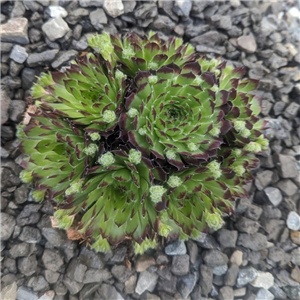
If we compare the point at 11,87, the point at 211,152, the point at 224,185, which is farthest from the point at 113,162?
the point at 11,87

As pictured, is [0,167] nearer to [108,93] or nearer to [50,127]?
[50,127]

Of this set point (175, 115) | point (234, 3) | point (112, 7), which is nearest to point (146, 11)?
point (112, 7)

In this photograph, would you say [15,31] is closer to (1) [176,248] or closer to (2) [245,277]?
(1) [176,248]

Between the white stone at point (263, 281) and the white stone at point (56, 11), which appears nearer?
the white stone at point (263, 281)

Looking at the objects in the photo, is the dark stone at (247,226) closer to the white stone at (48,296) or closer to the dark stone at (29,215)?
the white stone at (48,296)

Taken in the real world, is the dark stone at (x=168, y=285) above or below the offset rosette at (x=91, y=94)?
below

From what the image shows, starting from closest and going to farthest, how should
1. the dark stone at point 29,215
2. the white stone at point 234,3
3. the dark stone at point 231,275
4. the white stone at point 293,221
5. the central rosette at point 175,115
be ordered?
the central rosette at point 175,115 < the dark stone at point 29,215 < the dark stone at point 231,275 < the white stone at point 293,221 < the white stone at point 234,3

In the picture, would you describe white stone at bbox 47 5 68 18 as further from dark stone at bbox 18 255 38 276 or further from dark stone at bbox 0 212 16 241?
dark stone at bbox 18 255 38 276

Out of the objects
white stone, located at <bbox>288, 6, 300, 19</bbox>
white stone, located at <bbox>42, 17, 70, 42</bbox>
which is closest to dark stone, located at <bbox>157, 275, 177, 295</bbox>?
white stone, located at <bbox>42, 17, 70, 42</bbox>

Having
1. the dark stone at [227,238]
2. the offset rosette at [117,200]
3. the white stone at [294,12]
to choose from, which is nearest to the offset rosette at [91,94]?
the offset rosette at [117,200]
